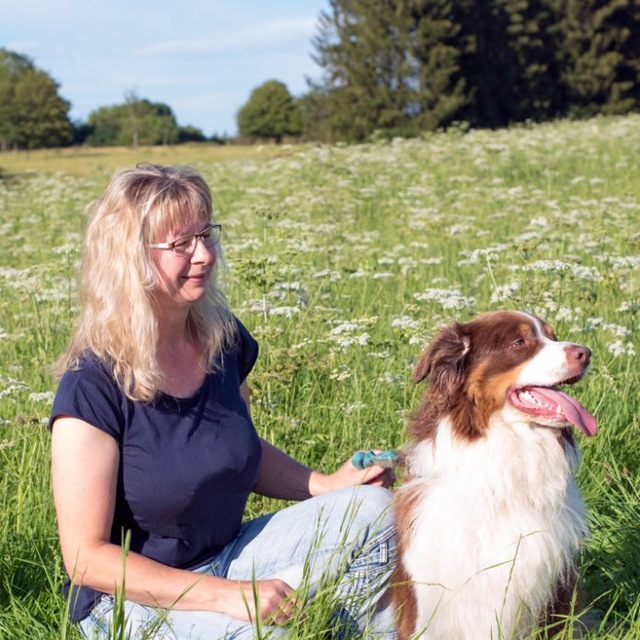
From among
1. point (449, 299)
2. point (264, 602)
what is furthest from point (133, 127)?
point (264, 602)

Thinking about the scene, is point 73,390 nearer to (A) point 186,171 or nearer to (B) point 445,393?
(A) point 186,171

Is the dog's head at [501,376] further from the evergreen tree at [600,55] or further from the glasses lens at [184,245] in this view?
the evergreen tree at [600,55]

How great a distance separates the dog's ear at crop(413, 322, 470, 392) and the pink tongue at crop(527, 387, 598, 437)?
24cm

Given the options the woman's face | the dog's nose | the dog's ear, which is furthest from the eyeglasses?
the dog's nose

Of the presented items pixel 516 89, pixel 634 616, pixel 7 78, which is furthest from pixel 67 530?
pixel 7 78

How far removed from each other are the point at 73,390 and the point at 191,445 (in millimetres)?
445

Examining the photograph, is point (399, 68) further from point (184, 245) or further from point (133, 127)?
point (133, 127)

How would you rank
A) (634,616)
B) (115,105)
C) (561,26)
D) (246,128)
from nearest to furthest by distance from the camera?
(634,616) < (561,26) < (246,128) < (115,105)

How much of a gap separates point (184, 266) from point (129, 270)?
0.63 feet

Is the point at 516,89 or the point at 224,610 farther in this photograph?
the point at 516,89

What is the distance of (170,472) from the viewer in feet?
10.1

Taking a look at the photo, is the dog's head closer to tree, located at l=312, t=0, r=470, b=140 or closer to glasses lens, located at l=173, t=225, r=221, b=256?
glasses lens, located at l=173, t=225, r=221, b=256

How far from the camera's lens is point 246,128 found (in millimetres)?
90625

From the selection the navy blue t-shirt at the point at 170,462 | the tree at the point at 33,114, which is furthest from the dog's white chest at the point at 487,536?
the tree at the point at 33,114
